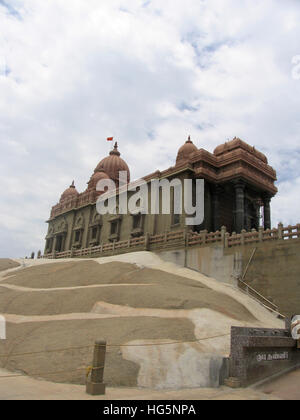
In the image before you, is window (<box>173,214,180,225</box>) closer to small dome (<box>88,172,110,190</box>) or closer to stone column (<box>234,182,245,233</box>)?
stone column (<box>234,182,245,233</box>)

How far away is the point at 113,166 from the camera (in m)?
52.5

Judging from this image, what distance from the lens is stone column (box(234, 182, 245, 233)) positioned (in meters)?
30.0

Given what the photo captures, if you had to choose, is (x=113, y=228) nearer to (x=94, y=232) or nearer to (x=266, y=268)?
(x=94, y=232)

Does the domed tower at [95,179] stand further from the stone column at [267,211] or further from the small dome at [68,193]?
the stone column at [267,211]

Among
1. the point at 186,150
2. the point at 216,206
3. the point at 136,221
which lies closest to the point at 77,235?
the point at 136,221

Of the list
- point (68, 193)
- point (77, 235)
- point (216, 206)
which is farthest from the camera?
point (68, 193)

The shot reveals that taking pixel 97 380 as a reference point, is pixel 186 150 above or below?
above

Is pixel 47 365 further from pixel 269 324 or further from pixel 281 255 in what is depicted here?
pixel 281 255

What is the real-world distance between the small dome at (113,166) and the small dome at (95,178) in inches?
60.4

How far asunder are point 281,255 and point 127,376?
548 inches

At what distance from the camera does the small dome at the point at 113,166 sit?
5178 centimetres

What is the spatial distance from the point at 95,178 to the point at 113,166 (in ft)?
14.6

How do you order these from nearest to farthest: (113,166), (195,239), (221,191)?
(195,239), (221,191), (113,166)
